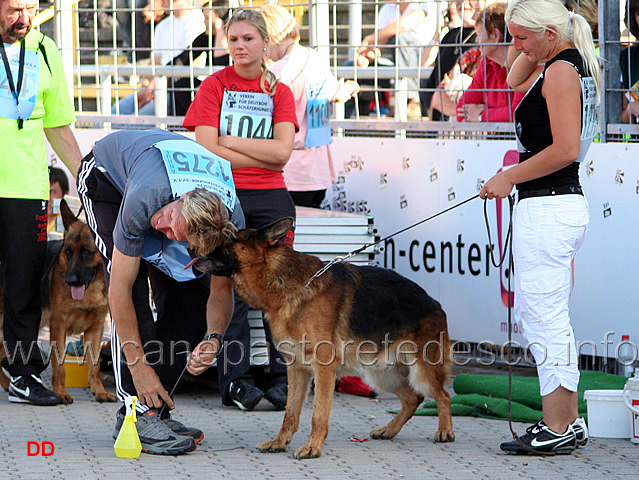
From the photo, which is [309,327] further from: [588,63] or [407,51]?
[407,51]

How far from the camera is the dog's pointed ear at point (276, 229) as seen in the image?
4484 millimetres

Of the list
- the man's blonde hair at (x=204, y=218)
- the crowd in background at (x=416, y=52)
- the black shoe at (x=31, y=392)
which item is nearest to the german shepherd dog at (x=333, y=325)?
the man's blonde hair at (x=204, y=218)

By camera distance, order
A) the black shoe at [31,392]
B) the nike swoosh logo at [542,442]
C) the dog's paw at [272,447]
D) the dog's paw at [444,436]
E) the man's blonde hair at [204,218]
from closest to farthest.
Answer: the man's blonde hair at [204,218], the nike swoosh logo at [542,442], the dog's paw at [272,447], the dog's paw at [444,436], the black shoe at [31,392]

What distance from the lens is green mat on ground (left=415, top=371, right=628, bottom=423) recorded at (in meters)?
→ 5.50

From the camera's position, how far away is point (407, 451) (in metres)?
4.80

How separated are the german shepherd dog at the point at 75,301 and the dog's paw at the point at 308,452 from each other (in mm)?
1834

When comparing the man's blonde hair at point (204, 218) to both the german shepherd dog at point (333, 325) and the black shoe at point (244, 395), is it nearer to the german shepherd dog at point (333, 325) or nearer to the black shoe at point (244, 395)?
the german shepherd dog at point (333, 325)

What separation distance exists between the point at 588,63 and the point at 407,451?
6.74 ft

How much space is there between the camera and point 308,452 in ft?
15.0

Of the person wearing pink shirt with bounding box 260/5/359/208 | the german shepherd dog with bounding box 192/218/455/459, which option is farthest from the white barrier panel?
the german shepherd dog with bounding box 192/218/455/459

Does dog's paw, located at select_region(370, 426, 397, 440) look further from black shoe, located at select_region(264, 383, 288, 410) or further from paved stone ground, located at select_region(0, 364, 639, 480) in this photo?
black shoe, located at select_region(264, 383, 288, 410)

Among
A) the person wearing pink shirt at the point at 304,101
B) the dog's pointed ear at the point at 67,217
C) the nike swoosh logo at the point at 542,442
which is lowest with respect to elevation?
the nike swoosh logo at the point at 542,442

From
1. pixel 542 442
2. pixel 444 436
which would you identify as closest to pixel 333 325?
pixel 444 436

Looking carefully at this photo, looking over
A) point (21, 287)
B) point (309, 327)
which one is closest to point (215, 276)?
point (309, 327)
